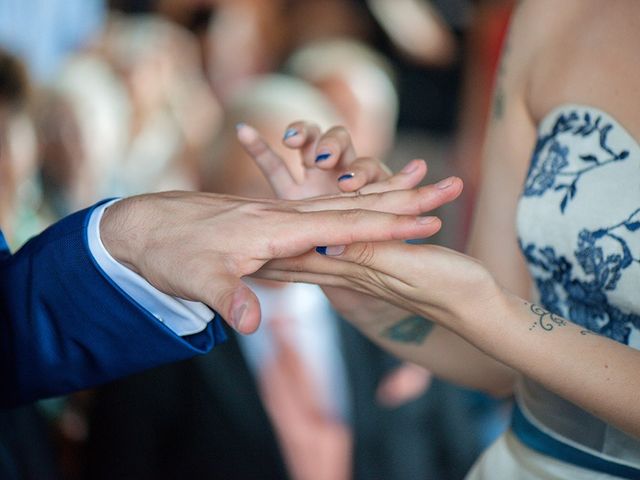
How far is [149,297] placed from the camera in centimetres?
83

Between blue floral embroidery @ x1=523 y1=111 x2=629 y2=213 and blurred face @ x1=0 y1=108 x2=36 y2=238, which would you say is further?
blurred face @ x1=0 y1=108 x2=36 y2=238

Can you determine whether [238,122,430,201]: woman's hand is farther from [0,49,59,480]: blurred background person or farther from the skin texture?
[0,49,59,480]: blurred background person

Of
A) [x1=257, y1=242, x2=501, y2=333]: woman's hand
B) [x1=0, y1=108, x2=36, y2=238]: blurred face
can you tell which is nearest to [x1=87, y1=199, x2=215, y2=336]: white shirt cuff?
[x1=257, y1=242, x2=501, y2=333]: woman's hand

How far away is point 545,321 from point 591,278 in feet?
0.39

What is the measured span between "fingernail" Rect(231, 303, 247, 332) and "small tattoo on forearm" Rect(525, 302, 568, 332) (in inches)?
10.4

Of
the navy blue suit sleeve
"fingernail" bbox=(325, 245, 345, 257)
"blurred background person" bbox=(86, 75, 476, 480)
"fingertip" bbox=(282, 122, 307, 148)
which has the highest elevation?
"fingertip" bbox=(282, 122, 307, 148)

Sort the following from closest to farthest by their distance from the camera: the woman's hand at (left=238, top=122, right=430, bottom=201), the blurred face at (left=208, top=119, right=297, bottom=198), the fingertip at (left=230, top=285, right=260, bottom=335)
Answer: the fingertip at (left=230, top=285, right=260, bottom=335) → the woman's hand at (left=238, top=122, right=430, bottom=201) → the blurred face at (left=208, top=119, right=297, bottom=198)

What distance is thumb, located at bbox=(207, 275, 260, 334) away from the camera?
659 millimetres

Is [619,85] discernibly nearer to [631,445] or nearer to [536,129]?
[536,129]

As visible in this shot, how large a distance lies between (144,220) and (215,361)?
0.88 m

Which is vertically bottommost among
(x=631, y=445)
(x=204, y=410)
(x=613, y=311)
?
(x=204, y=410)

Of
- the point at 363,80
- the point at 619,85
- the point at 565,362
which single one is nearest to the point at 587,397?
the point at 565,362

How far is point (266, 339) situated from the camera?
1.75 metres

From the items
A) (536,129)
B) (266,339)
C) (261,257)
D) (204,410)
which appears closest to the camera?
(261,257)
